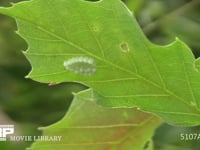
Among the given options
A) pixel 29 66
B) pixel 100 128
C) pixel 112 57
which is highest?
pixel 112 57

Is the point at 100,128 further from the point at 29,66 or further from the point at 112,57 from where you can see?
the point at 29,66

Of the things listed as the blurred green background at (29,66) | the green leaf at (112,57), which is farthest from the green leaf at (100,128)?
the blurred green background at (29,66)

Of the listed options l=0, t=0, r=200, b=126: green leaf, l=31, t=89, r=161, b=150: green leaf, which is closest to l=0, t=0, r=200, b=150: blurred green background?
l=31, t=89, r=161, b=150: green leaf

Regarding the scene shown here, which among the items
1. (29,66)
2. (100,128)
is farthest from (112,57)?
(29,66)

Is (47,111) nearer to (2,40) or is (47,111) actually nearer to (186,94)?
(2,40)

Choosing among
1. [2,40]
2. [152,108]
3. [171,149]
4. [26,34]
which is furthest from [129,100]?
[2,40]

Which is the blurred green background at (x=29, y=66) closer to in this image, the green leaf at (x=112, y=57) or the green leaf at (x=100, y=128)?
the green leaf at (x=100, y=128)

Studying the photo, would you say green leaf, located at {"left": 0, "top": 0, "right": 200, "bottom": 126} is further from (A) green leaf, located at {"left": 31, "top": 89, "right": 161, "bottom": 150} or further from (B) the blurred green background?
(B) the blurred green background
